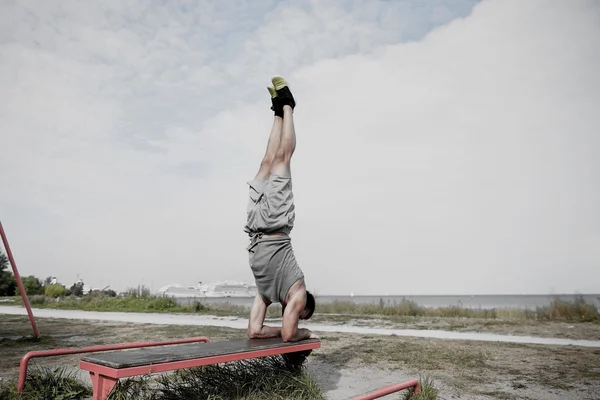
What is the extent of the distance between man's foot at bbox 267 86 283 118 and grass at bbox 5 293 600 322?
11.4 m

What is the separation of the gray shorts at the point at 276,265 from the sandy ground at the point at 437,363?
1.36m

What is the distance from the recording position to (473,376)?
5.47 metres

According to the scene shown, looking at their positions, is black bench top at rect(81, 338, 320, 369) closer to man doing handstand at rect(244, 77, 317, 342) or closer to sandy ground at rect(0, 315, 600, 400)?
man doing handstand at rect(244, 77, 317, 342)

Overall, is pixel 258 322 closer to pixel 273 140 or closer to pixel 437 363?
pixel 273 140

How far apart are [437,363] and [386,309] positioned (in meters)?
10.1

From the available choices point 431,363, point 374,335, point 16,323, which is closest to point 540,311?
point 374,335

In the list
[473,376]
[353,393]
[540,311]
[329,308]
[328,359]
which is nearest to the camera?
[353,393]

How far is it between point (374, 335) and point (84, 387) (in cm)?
622

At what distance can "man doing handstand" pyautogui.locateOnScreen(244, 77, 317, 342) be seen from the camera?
158 inches

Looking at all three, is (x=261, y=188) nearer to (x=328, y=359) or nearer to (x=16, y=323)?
(x=328, y=359)

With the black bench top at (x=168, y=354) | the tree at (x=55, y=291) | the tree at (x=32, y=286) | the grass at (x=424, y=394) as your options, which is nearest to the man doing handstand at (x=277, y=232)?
the black bench top at (x=168, y=354)

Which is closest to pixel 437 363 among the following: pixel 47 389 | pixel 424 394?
pixel 424 394

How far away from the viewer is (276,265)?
4027mm

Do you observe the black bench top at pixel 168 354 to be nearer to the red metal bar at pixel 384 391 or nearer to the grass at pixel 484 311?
the red metal bar at pixel 384 391
